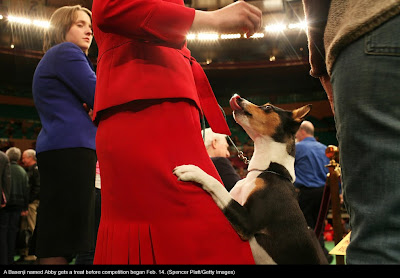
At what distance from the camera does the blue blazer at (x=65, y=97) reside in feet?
Result: 5.99

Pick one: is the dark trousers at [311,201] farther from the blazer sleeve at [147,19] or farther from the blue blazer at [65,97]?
the blazer sleeve at [147,19]

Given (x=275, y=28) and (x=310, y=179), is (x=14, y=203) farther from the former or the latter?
(x=275, y=28)

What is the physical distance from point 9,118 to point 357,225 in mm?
15263

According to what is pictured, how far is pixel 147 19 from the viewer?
3.39ft

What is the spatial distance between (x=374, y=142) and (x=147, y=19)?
2.17 feet

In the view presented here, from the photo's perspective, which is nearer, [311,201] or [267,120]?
[267,120]

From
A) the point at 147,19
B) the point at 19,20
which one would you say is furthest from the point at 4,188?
the point at 19,20

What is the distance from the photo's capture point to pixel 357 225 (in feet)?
2.62

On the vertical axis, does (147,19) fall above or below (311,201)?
above

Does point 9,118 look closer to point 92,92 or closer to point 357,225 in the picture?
point 92,92

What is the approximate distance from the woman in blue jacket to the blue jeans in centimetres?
133


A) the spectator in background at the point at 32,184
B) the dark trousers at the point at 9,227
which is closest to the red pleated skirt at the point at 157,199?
the dark trousers at the point at 9,227

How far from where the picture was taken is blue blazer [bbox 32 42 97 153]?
5.99ft
